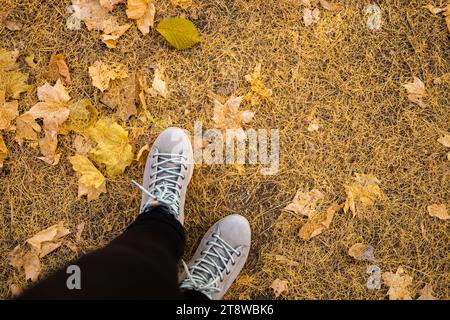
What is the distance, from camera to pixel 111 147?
2.14 meters

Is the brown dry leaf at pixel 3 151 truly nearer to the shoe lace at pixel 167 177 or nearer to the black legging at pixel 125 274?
the shoe lace at pixel 167 177

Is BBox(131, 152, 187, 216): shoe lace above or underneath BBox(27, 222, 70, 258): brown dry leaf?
above

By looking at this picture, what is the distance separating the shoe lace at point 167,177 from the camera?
2.03 meters

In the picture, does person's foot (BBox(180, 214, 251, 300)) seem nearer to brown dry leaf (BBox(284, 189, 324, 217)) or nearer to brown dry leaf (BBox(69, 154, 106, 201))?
brown dry leaf (BBox(284, 189, 324, 217))

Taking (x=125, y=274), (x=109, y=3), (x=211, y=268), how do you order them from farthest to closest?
1. (x=109, y=3)
2. (x=211, y=268)
3. (x=125, y=274)

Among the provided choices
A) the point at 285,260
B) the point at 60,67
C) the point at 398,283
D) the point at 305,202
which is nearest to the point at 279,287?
the point at 285,260

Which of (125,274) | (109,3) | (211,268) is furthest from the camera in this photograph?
(109,3)

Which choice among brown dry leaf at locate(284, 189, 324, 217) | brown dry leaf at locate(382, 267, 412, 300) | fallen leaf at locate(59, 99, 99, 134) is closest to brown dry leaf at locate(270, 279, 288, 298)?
brown dry leaf at locate(284, 189, 324, 217)

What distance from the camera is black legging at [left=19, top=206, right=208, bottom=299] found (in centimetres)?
129

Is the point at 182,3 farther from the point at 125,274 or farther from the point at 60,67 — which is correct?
the point at 125,274

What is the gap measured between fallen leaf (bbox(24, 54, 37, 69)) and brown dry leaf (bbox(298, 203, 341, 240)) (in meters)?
1.57

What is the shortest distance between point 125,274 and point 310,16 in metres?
1.54

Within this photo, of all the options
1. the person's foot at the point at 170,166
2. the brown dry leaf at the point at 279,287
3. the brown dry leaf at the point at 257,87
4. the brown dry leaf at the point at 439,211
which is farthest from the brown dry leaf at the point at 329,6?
the brown dry leaf at the point at 279,287

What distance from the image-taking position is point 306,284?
210cm
